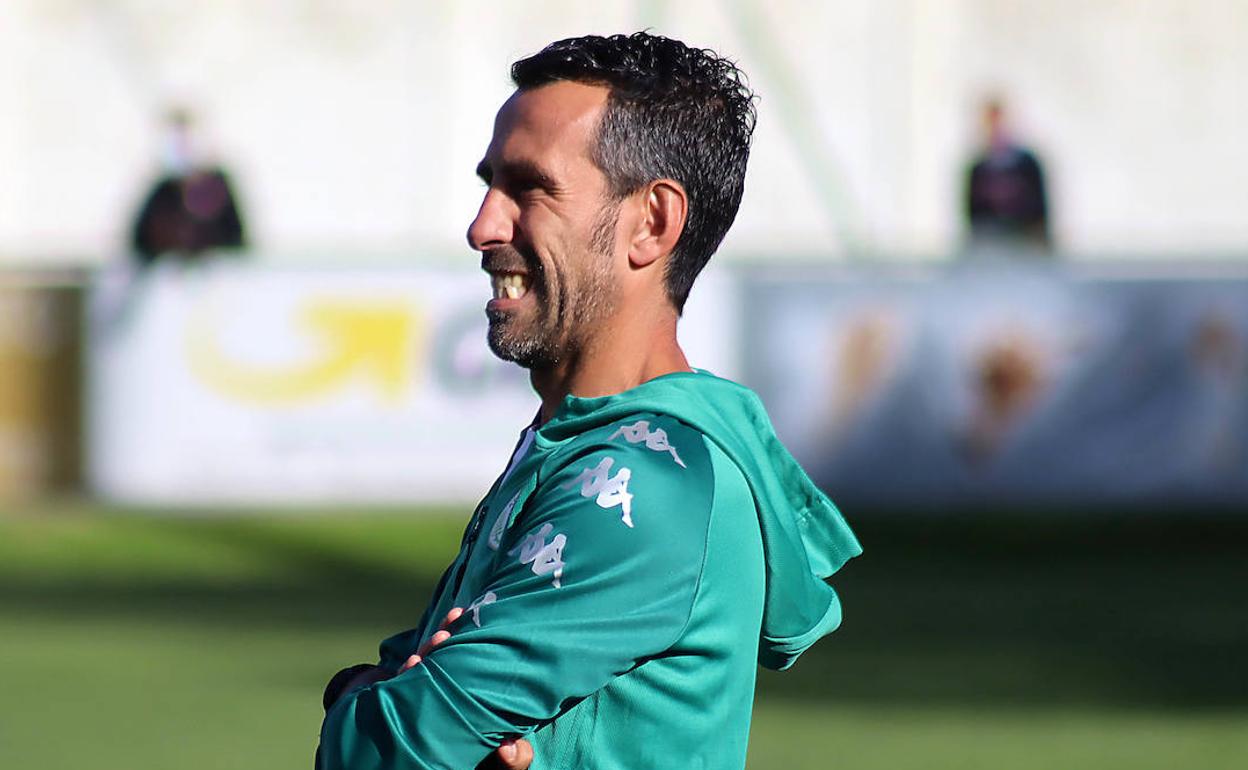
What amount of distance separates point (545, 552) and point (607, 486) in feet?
0.32

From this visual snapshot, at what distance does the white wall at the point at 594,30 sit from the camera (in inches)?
904

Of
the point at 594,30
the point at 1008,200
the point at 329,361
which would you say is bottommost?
the point at 329,361

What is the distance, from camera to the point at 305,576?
12367mm

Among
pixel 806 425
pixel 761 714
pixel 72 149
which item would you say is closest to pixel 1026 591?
pixel 806 425

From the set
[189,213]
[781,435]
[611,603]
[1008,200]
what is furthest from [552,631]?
[1008,200]

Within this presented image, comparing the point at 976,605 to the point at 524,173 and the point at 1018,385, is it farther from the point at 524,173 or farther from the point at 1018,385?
the point at 524,173

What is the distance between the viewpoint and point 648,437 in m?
2.56

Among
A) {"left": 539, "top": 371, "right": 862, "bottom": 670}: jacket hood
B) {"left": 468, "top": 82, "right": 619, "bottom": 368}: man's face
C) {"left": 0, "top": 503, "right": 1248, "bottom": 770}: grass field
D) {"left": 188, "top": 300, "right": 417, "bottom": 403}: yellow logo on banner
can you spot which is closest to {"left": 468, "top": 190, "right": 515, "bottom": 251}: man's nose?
{"left": 468, "top": 82, "right": 619, "bottom": 368}: man's face

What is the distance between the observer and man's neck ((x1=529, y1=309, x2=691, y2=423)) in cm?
276

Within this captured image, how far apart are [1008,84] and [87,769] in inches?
692

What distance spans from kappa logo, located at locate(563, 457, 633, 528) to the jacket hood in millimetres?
130

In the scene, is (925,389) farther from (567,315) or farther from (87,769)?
(567,315)

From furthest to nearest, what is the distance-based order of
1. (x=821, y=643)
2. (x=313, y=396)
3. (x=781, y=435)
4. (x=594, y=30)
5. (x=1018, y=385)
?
1. (x=594, y=30)
2. (x=313, y=396)
3. (x=1018, y=385)
4. (x=781, y=435)
5. (x=821, y=643)

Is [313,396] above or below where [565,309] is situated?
below
